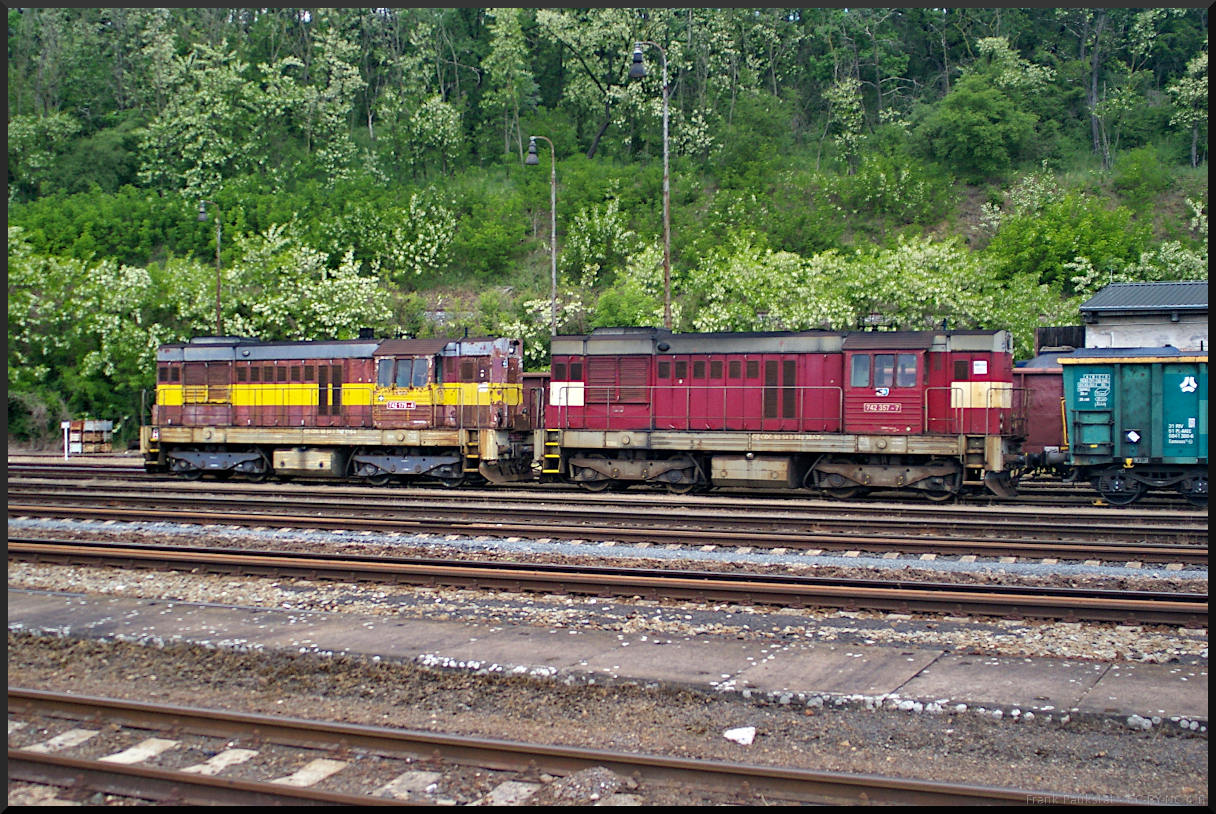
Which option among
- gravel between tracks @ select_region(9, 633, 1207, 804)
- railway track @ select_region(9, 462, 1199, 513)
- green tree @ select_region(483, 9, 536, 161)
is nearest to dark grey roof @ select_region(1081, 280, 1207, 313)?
railway track @ select_region(9, 462, 1199, 513)

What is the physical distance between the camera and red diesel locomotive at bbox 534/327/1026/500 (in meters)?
20.2

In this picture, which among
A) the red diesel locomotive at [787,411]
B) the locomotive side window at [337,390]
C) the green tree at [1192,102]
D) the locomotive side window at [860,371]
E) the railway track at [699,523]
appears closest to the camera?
the railway track at [699,523]

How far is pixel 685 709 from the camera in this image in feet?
24.0

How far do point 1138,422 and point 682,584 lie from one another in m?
14.1

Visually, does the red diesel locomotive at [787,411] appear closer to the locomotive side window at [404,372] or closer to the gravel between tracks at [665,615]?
the locomotive side window at [404,372]

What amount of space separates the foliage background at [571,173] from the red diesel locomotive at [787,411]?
531 inches

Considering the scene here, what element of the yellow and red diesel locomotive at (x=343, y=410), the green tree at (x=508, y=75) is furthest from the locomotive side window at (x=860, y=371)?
the green tree at (x=508, y=75)

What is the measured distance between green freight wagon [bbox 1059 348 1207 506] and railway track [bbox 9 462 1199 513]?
0.65 metres

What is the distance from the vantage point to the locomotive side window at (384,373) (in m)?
24.5

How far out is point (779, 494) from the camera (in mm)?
22828

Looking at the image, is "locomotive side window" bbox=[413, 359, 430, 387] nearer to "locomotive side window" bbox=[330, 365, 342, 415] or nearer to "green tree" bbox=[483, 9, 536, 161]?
"locomotive side window" bbox=[330, 365, 342, 415]

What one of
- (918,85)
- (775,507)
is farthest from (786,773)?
(918,85)

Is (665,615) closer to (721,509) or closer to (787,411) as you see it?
(721,509)

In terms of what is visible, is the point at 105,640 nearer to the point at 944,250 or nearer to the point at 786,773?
the point at 786,773
